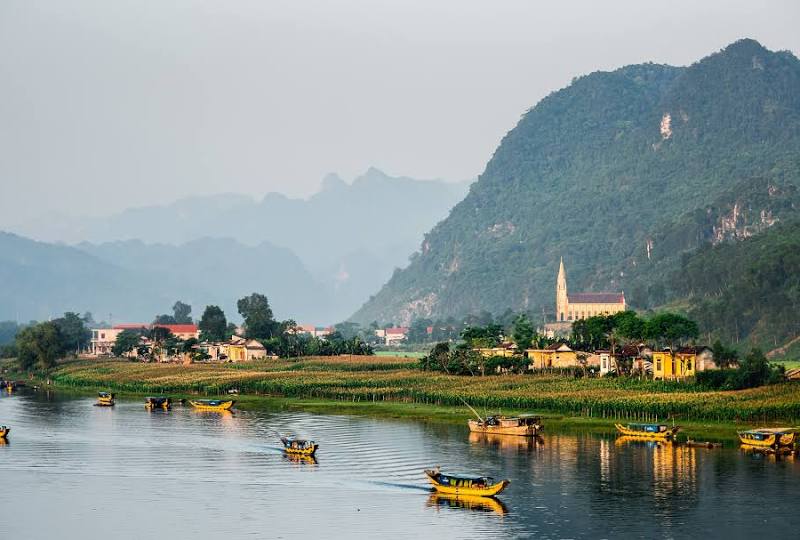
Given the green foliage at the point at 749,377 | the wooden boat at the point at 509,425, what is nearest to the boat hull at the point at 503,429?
the wooden boat at the point at 509,425

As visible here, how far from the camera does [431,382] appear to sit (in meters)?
156

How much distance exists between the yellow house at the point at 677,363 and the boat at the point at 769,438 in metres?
41.4

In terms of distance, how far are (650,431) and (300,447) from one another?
3015cm

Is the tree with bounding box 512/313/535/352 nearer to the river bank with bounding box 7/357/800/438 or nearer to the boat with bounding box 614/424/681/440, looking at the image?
the river bank with bounding box 7/357/800/438

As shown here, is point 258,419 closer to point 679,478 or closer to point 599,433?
point 599,433

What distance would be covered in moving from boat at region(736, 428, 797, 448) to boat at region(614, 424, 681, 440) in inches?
276

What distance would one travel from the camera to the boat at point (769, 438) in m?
101

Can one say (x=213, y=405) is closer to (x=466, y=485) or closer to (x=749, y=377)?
(x=749, y=377)

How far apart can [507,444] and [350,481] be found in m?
23.8

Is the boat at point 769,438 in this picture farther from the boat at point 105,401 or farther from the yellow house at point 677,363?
the boat at point 105,401

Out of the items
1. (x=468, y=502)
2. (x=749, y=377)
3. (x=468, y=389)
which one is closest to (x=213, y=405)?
(x=468, y=389)

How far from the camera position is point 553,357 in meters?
174

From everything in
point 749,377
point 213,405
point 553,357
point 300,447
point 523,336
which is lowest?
point 300,447

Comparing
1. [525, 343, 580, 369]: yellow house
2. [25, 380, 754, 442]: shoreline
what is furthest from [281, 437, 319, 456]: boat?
[525, 343, 580, 369]: yellow house
